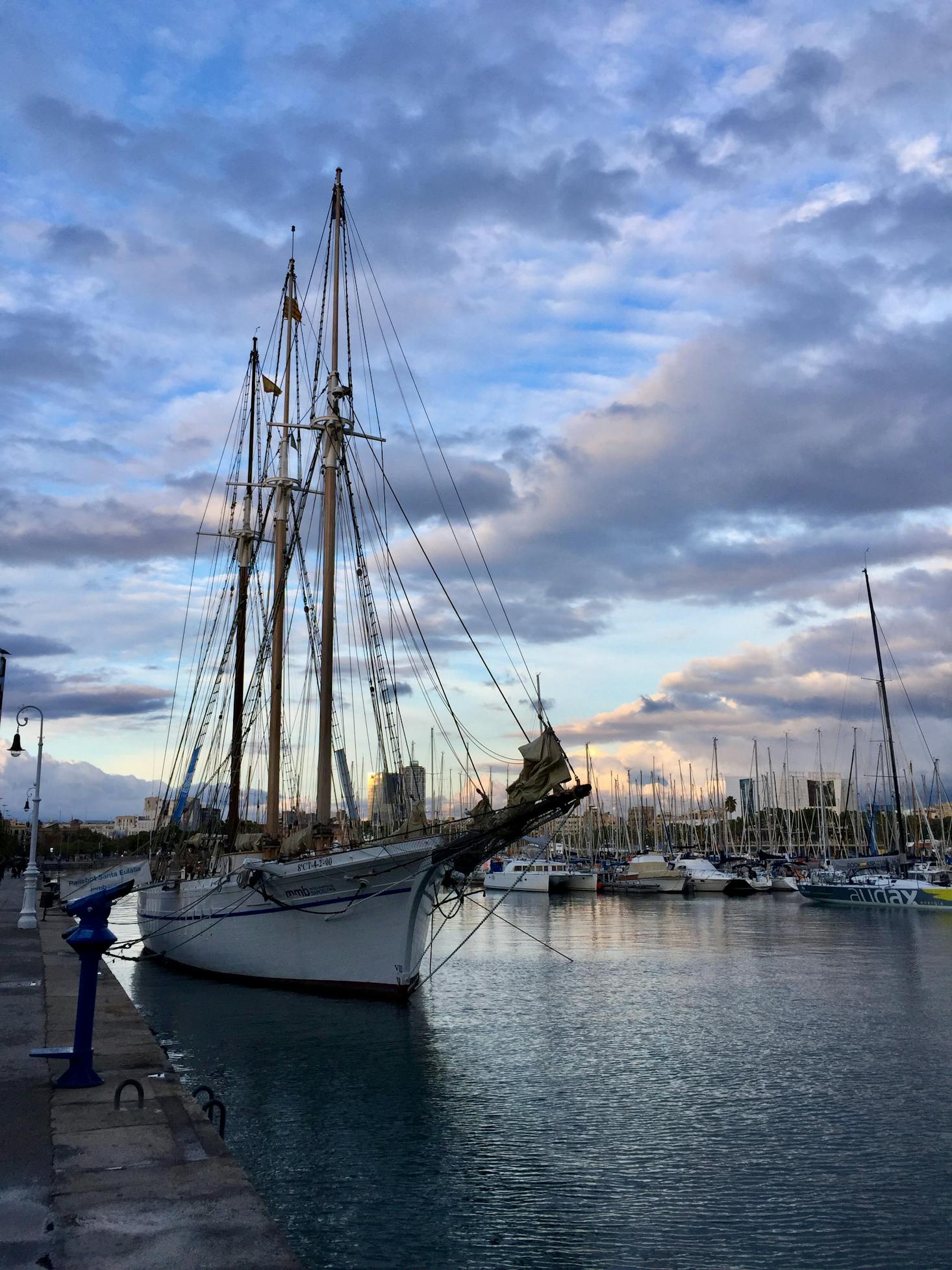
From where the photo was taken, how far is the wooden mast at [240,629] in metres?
39.5

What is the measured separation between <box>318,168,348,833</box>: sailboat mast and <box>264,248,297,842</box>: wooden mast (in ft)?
9.76

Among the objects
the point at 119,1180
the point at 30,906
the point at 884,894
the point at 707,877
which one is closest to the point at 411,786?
the point at 30,906

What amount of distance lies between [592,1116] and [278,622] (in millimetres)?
23604

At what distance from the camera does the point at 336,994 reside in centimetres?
2781

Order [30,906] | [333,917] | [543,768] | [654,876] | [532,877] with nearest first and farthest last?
1. [543,768]
2. [333,917]
3. [30,906]
4. [654,876]
5. [532,877]

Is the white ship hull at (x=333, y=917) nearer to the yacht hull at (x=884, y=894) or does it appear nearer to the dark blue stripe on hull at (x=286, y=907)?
the dark blue stripe on hull at (x=286, y=907)

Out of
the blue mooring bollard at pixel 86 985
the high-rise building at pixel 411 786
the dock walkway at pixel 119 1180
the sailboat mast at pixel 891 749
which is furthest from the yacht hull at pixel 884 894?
the blue mooring bollard at pixel 86 985

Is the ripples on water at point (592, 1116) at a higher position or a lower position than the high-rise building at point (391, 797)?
lower

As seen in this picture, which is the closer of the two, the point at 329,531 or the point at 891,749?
the point at 329,531

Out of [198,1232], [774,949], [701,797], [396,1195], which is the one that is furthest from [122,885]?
[701,797]

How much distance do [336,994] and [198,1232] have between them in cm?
2077

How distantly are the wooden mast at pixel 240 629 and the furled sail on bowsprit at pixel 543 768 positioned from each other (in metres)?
15.1

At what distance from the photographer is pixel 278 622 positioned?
37094 millimetres

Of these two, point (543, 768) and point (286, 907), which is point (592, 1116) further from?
point (286, 907)
